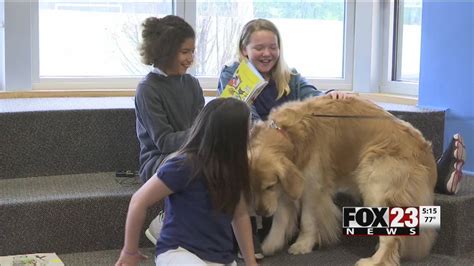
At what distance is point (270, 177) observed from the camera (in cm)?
241

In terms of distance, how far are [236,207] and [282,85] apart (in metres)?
1.09

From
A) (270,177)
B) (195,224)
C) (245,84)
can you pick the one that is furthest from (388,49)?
(195,224)

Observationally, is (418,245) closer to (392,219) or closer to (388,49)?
(392,219)

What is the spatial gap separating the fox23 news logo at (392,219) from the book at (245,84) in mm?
626

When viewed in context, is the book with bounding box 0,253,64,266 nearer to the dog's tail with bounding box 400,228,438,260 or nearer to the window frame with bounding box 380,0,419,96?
the dog's tail with bounding box 400,228,438,260

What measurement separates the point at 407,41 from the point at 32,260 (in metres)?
2.66

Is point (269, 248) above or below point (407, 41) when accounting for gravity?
below

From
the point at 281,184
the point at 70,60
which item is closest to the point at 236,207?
the point at 281,184

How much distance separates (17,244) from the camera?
2.58 metres

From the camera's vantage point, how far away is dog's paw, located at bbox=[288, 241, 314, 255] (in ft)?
8.93

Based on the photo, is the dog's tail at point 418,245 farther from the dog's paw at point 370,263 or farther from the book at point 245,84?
the book at point 245,84

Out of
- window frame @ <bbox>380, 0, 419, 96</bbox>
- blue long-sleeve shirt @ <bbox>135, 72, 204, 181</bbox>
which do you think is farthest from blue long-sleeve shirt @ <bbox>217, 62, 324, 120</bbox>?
window frame @ <bbox>380, 0, 419, 96</bbox>

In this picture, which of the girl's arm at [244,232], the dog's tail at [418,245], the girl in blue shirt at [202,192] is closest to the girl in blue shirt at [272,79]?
the dog's tail at [418,245]

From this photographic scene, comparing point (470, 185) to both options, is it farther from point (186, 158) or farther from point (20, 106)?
point (20, 106)
